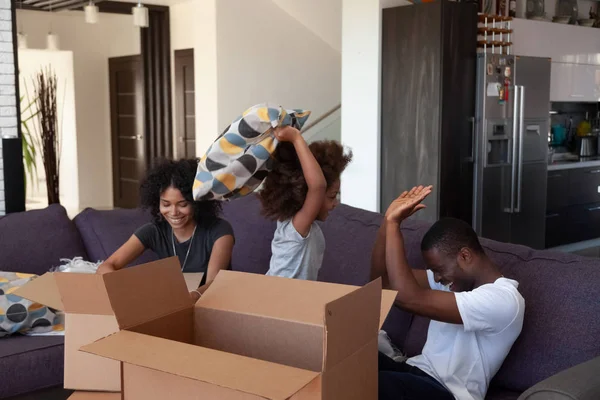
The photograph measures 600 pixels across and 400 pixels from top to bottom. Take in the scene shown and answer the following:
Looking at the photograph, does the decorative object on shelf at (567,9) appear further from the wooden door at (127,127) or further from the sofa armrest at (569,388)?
the sofa armrest at (569,388)

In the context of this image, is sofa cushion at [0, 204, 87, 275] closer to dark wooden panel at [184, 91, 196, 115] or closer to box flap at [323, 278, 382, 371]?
box flap at [323, 278, 382, 371]

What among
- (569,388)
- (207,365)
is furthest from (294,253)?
(207,365)

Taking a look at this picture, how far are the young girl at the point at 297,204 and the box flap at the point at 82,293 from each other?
2.43 ft

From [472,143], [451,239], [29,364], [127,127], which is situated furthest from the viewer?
[127,127]

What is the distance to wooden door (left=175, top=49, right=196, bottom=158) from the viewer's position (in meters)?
7.77

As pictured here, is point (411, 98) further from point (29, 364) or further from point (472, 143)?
point (29, 364)

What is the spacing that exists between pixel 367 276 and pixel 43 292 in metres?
1.15

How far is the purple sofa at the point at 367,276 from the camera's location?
1822mm

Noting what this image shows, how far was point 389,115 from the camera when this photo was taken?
17.1 feet

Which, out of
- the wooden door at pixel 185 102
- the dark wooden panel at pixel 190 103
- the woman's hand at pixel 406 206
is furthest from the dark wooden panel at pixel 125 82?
the woman's hand at pixel 406 206

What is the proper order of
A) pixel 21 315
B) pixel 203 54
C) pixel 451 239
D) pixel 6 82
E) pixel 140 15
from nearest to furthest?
pixel 451 239 < pixel 21 315 < pixel 6 82 < pixel 140 15 < pixel 203 54

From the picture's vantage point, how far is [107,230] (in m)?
3.07

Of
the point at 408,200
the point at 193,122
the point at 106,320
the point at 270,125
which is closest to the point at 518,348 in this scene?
the point at 408,200

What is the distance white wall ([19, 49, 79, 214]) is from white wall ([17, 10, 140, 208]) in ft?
0.27
